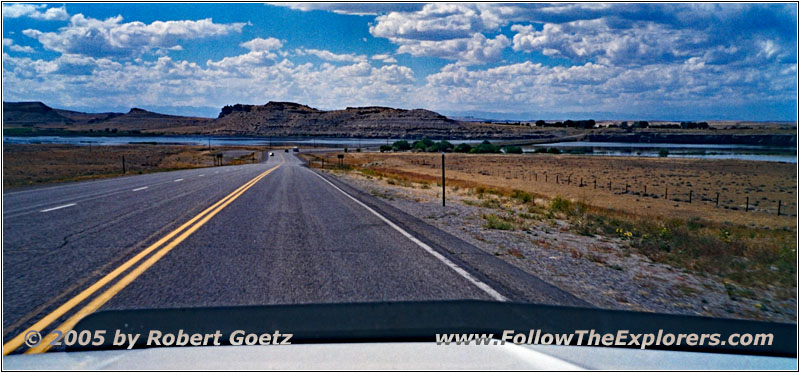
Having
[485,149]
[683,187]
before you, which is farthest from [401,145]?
[683,187]

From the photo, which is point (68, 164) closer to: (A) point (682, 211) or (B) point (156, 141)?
(A) point (682, 211)

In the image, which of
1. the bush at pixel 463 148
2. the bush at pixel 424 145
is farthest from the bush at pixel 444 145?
the bush at pixel 463 148

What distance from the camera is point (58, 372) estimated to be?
11.6 ft

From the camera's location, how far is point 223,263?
7.52 m

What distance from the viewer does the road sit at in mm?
5754

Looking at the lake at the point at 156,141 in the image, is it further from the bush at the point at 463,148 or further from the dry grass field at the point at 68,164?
the dry grass field at the point at 68,164

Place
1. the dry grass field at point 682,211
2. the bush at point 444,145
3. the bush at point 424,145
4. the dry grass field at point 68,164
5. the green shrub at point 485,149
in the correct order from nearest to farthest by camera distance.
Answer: the dry grass field at point 682,211 → the bush at point 444,145 → the dry grass field at point 68,164 → the bush at point 424,145 → the green shrub at point 485,149

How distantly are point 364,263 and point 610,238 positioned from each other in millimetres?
6158

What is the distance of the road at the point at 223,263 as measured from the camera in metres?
5.75

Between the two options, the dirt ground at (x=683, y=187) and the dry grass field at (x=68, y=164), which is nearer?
the dirt ground at (x=683, y=187)

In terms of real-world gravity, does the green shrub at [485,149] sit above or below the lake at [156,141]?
below

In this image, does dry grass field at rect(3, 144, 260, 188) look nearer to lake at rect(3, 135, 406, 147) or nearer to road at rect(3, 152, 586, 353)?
road at rect(3, 152, 586, 353)

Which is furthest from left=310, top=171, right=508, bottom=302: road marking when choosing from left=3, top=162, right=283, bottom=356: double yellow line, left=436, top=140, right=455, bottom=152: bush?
left=436, top=140, right=455, bottom=152: bush

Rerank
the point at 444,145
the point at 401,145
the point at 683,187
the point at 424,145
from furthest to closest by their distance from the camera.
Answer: the point at 401,145, the point at 424,145, the point at 683,187, the point at 444,145
